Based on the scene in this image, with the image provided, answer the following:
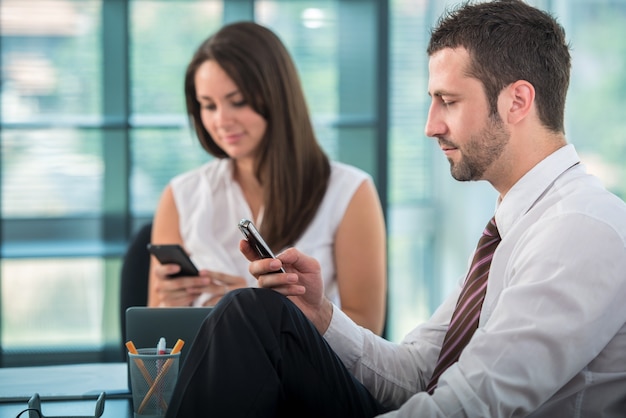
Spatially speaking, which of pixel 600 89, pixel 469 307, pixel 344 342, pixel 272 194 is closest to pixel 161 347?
pixel 344 342

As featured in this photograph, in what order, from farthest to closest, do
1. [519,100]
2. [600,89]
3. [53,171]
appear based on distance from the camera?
[600,89] → [53,171] → [519,100]

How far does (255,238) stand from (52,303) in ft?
7.09

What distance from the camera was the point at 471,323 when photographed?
1.62 metres

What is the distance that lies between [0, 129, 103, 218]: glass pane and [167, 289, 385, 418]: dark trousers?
213 cm

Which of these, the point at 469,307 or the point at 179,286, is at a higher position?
the point at 469,307

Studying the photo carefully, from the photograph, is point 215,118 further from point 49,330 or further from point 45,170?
point 49,330

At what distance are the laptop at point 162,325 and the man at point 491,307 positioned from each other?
15 cm

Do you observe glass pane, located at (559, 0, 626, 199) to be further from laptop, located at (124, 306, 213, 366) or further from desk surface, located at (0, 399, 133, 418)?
desk surface, located at (0, 399, 133, 418)

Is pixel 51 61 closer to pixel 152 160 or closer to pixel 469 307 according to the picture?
pixel 152 160

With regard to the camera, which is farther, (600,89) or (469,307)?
(600,89)

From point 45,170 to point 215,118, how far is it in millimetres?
1170

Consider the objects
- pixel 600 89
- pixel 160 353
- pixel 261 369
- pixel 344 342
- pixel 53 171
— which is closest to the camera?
pixel 261 369

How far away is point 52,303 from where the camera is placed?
362 cm

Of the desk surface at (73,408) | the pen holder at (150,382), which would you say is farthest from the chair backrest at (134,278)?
the pen holder at (150,382)
